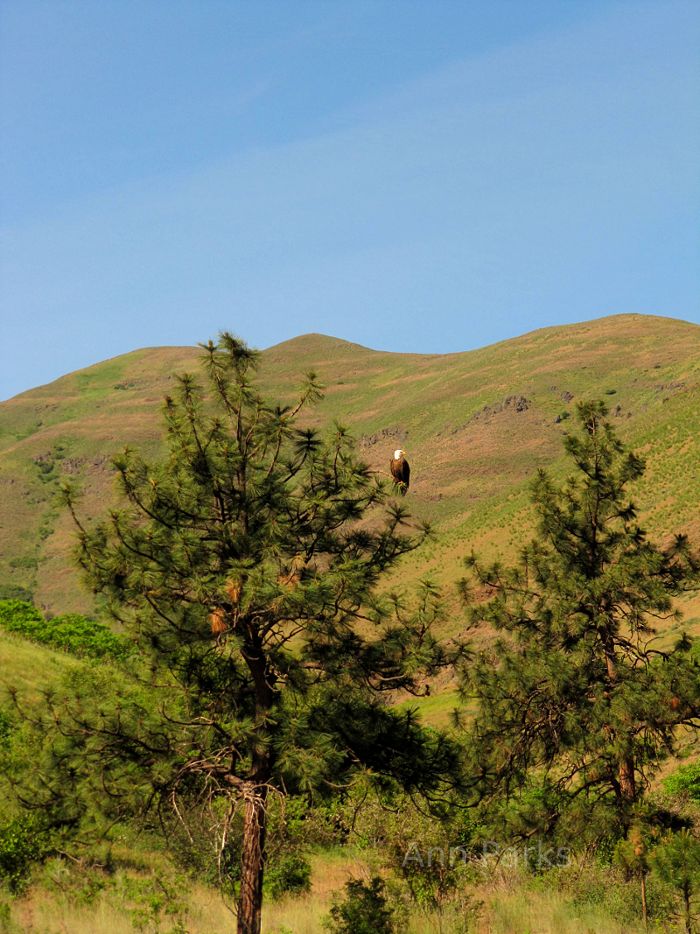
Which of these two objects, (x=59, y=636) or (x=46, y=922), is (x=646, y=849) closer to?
(x=46, y=922)

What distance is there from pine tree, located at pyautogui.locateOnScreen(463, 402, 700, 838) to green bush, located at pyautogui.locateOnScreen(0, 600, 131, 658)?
91.3 feet

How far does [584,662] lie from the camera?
55.3 feet

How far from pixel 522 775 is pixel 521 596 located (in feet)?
10.4

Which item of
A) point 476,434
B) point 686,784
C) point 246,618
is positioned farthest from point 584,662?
point 476,434

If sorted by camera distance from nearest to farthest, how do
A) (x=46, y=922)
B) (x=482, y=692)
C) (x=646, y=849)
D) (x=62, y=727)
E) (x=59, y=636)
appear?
1. (x=62, y=727)
2. (x=46, y=922)
3. (x=646, y=849)
4. (x=482, y=692)
5. (x=59, y=636)

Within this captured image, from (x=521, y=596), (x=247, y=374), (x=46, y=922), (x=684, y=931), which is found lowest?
(x=684, y=931)

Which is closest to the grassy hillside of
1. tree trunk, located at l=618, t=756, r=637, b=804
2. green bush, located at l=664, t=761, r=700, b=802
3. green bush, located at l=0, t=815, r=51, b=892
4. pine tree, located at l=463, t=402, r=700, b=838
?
green bush, located at l=664, t=761, r=700, b=802

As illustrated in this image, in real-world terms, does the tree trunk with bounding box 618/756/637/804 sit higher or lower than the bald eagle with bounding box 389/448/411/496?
lower

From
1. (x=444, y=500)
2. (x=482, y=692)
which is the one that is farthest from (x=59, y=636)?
(x=444, y=500)

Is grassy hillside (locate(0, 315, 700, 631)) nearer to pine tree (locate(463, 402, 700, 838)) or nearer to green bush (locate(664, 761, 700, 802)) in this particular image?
green bush (locate(664, 761, 700, 802))

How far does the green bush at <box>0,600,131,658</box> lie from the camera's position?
44.4 meters

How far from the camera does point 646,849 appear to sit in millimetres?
13984

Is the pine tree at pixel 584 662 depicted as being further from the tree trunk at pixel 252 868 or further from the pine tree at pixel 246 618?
the tree trunk at pixel 252 868

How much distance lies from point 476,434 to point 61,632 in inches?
3532
